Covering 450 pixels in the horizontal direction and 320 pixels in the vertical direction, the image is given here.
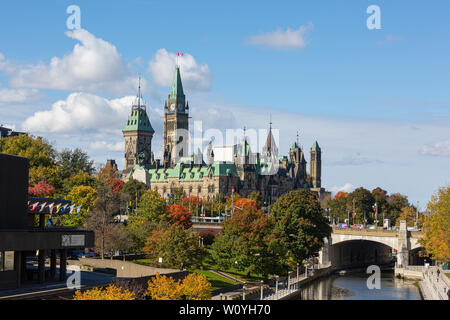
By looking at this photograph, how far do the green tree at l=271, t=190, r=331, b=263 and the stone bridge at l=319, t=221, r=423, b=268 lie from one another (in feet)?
55.8

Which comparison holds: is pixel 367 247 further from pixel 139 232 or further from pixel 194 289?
pixel 194 289

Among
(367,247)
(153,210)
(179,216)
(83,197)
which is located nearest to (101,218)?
(153,210)

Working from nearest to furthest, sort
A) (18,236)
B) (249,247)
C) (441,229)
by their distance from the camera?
1. (18,236)
2. (249,247)
3. (441,229)

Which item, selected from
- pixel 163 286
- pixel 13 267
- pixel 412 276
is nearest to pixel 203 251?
pixel 163 286

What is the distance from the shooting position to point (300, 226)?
332 ft

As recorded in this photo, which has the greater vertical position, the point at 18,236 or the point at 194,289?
the point at 18,236

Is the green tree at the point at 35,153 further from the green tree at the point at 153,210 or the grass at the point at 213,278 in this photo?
the grass at the point at 213,278

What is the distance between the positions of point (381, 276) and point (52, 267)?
239 feet

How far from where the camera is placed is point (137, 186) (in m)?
180

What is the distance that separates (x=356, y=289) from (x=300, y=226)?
41.9 feet

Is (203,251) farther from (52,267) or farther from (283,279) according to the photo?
(52,267)

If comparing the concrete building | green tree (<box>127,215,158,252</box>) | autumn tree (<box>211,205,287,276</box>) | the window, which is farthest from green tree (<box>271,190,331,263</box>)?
the window

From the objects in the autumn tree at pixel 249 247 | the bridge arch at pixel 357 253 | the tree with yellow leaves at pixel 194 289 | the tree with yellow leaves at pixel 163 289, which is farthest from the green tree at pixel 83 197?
the tree with yellow leaves at pixel 163 289

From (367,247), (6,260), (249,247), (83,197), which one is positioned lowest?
(367,247)
